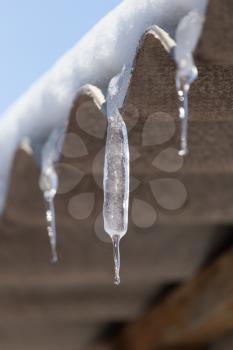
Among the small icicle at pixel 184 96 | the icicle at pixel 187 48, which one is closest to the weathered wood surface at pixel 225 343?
the small icicle at pixel 184 96

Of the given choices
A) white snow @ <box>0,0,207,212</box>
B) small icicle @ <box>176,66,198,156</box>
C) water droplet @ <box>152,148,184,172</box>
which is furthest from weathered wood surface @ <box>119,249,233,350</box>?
small icicle @ <box>176,66,198,156</box>

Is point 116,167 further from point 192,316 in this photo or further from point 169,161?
point 192,316

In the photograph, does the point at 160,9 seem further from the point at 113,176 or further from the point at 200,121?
the point at 113,176

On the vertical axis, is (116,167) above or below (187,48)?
above

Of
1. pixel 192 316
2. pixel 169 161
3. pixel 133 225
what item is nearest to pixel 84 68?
pixel 169 161

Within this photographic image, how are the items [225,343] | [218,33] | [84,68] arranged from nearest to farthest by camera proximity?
[218,33]
[84,68]
[225,343]

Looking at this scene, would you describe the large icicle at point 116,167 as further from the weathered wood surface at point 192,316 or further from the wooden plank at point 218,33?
the weathered wood surface at point 192,316
